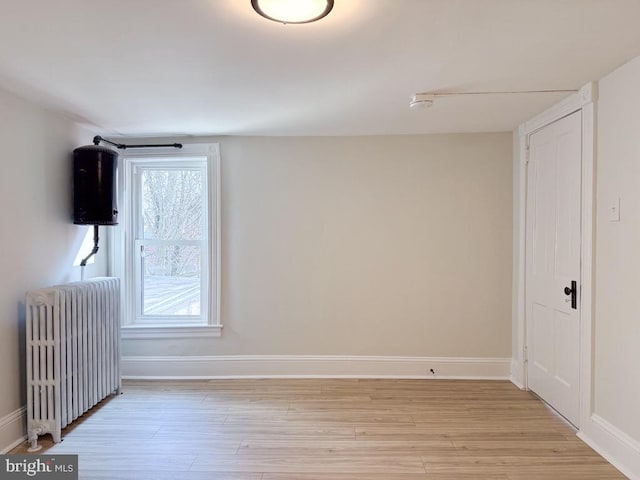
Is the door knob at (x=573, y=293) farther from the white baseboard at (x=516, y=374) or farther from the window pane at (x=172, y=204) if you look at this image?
the window pane at (x=172, y=204)

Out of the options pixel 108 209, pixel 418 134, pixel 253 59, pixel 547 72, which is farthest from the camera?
pixel 418 134

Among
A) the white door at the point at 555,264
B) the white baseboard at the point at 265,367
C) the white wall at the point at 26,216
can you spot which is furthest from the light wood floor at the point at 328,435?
the white wall at the point at 26,216

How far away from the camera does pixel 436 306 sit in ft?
11.3

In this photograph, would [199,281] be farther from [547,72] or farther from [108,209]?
[547,72]

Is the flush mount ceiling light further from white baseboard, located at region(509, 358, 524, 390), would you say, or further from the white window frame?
white baseboard, located at region(509, 358, 524, 390)

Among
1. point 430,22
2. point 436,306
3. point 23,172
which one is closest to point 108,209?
point 23,172

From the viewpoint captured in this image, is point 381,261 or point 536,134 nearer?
point 536,134

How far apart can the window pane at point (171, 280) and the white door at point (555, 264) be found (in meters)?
3.07

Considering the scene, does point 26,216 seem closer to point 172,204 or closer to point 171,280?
point 172,204

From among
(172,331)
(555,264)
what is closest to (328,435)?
(172,331)

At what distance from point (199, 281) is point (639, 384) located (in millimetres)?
3377

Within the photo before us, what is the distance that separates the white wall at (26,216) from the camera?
7.69 feet

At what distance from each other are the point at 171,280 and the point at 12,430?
1.59m

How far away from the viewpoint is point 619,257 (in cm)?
213
